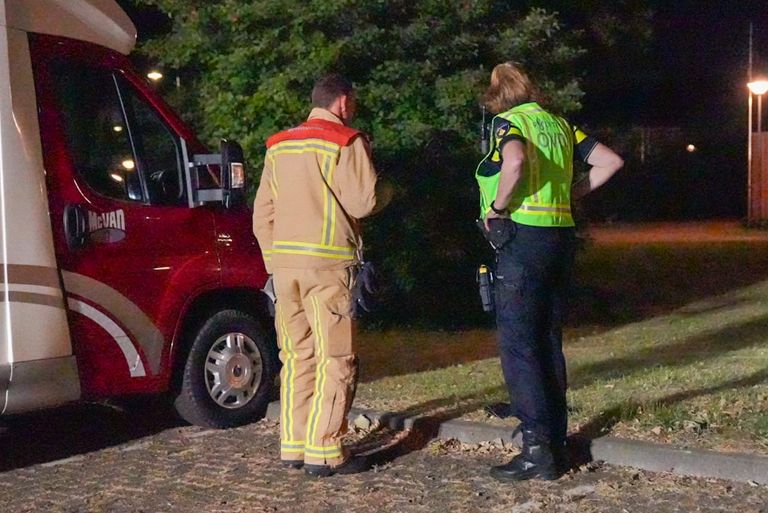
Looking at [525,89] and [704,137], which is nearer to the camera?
[525,89]

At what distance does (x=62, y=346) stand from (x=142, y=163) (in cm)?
120

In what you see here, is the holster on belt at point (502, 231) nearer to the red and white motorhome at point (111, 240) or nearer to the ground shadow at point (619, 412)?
the ground shadow at point (619, 412)

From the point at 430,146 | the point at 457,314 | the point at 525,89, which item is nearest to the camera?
the point at 525,89

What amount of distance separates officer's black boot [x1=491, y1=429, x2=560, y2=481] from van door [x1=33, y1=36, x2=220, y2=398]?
2.22 meters

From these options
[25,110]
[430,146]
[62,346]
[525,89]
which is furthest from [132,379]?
[430,146]

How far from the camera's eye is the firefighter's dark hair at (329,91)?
575cm

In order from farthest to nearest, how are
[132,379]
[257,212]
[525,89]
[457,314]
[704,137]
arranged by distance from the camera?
[704,137]
[457,314]
[132,379]
[257,212]
[525,89]

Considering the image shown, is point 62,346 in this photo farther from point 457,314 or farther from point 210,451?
point 457,314

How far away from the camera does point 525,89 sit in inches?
219

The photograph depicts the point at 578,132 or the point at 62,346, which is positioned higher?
the point at 578,132

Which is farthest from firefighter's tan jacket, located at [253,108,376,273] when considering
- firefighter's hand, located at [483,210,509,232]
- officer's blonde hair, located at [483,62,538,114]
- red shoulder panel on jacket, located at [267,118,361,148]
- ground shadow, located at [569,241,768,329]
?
ground shadow, located at [569,241,768,329]

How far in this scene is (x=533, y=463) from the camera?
18.1ft

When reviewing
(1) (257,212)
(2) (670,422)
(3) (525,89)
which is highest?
(3) (525,89)

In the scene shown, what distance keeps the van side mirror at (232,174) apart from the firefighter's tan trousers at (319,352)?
1.14 m
